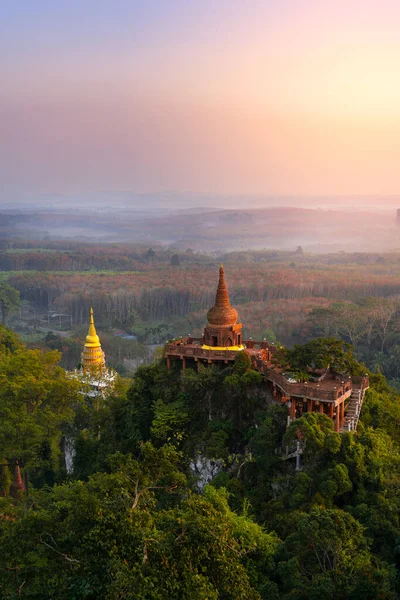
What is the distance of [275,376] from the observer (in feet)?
107

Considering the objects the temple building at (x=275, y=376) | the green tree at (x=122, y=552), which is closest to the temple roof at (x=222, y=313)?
the temple building at (x=275, y=376)

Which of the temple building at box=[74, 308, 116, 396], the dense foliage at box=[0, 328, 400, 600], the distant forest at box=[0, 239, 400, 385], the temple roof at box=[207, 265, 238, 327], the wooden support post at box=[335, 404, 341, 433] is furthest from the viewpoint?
the distant forest at box=[0, 239, 400, 385]

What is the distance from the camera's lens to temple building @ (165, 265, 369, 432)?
102 ft

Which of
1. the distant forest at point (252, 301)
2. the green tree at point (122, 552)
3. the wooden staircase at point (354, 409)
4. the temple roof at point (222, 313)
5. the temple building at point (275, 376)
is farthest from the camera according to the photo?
the distant forest at point (252, 301)

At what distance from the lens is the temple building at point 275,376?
31109 mm

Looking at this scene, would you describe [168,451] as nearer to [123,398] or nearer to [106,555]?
[106,555]

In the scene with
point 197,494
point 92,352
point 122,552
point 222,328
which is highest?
point 222,328

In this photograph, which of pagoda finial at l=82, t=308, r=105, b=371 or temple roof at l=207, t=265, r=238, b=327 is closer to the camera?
temple roof at l=207, t=265, r=238, b=327

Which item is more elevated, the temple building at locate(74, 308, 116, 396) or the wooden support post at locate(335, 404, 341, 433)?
the wooden support post at locate(335, 404, 341, 433)

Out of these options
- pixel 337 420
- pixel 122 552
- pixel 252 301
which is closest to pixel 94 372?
pixel 337 420

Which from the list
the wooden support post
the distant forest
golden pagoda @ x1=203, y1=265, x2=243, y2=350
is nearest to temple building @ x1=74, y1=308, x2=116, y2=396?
golden pagoda @ x1=203, y1=265, x2=243, y2=350

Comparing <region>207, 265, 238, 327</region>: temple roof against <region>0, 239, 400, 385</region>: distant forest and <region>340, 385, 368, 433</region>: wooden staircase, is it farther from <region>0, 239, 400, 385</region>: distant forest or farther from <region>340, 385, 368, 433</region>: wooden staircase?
<region>0, 239, 400, 385</region>: distant forest

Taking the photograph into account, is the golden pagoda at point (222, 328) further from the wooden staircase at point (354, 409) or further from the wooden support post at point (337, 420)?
the wooden support post at point (337, 420)

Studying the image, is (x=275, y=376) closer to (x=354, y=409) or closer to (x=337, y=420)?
(x=337, y=420)
